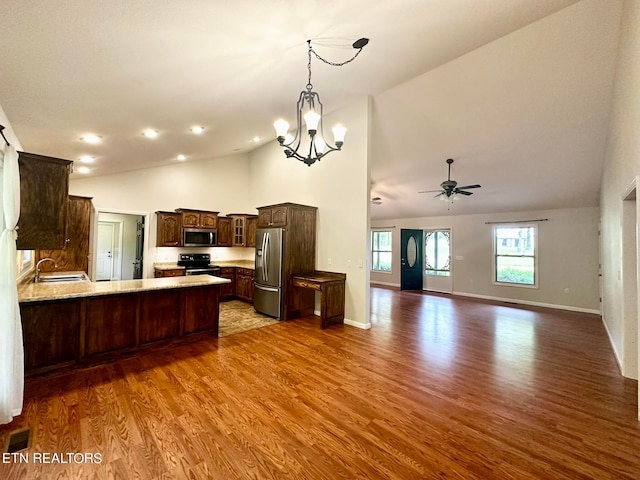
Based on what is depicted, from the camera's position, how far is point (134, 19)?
6.10 feet

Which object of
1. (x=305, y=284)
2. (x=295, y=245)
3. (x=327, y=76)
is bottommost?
(x=305, y=284)

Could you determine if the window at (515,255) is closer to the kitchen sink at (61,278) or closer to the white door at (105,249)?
the kitchen sink at (61,278)

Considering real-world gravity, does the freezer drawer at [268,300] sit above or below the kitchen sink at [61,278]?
below

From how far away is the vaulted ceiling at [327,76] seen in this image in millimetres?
2021

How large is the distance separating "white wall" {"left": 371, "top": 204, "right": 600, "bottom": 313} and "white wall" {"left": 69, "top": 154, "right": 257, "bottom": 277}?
6403mm

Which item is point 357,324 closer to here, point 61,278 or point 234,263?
point 234,263

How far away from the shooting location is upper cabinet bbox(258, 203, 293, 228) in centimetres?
522

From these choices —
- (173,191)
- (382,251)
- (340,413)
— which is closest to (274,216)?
(173,191)

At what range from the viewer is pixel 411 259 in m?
9.32

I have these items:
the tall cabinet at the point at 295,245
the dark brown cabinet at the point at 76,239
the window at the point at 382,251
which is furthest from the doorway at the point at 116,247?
the window at the point at 382,251

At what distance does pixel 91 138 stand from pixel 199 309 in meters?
2.71

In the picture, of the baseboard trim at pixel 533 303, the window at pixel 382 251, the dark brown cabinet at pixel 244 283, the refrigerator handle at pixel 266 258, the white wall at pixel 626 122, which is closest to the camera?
the white wall at pixel 626 122

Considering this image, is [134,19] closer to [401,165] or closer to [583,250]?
[401,165]

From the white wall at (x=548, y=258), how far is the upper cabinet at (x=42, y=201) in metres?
8.98
